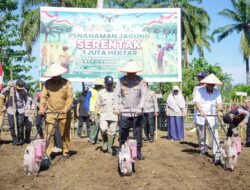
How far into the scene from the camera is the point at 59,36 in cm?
1480

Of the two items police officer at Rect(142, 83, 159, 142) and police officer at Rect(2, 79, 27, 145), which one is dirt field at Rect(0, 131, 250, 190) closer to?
police officer at Rect(2, 79, 27, 145)

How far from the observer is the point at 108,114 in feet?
33.0

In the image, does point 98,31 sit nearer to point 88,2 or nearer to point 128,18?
point 128,18

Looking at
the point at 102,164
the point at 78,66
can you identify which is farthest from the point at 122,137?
the point at 78,66

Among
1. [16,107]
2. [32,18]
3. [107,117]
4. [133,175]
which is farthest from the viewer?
[32,18]

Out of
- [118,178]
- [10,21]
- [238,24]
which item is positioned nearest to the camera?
A: [118,178]

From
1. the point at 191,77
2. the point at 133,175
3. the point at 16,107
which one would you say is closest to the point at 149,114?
the point at 16,107

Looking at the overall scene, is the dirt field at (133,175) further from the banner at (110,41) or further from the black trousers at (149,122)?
the banner at (110,41)

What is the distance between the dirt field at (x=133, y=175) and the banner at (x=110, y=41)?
4840 millimetres

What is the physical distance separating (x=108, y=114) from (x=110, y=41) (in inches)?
211

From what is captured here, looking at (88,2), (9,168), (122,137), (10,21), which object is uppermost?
(88,2)

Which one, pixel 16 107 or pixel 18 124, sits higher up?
pixel 16 107

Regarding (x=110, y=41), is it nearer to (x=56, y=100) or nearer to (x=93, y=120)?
(x=93, y=120)

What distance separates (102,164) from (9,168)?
1.71 m
